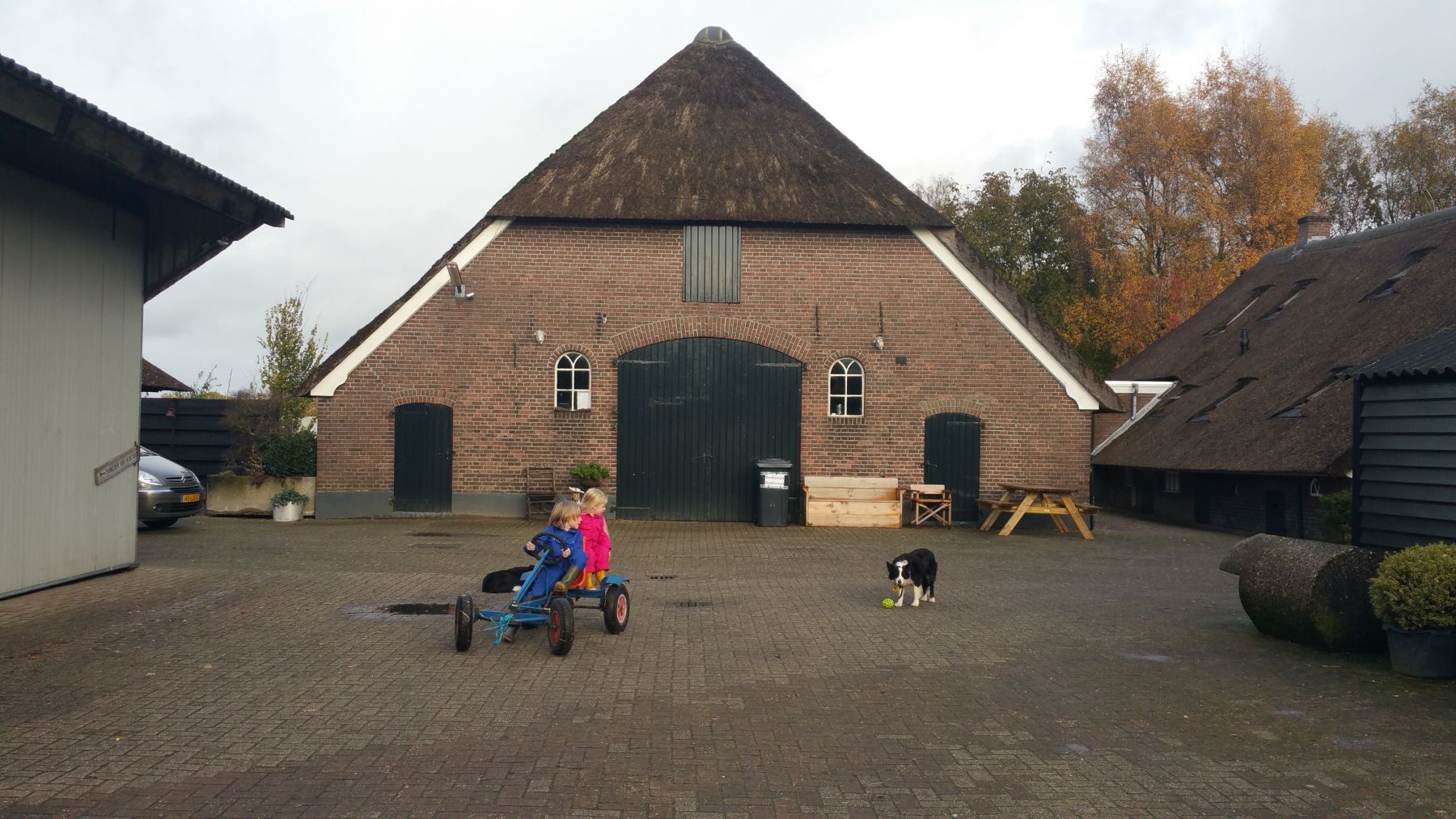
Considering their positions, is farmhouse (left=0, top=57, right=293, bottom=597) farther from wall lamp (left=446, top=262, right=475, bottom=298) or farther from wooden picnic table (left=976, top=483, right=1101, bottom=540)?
wooden picnic table (left=976, top=483, right=1101, bottom=540)

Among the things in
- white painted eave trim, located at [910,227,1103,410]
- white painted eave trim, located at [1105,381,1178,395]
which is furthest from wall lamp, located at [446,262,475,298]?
white painted eave trim, located at [1105,381,1178,395]

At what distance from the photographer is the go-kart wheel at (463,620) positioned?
28.2 ft

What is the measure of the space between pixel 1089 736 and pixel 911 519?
46.9 ft

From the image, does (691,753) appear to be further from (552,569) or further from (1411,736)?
(1411,736)

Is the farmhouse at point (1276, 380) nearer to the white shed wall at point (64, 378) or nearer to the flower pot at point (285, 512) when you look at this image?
the flower pot at point (285, 512)

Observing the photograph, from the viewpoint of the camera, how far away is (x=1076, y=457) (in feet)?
69.4

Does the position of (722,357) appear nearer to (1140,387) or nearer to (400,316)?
(400,316)

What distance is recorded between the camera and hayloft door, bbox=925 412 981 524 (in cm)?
2112

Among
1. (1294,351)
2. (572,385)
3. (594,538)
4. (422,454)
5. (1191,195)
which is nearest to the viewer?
(594,538)

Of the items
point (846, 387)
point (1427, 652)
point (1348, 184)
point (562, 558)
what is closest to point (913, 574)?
point (562, 558)

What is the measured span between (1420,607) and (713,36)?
2118 centimetres

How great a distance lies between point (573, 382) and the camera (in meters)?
21.1

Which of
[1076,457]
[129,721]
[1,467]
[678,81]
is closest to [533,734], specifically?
[129,721]

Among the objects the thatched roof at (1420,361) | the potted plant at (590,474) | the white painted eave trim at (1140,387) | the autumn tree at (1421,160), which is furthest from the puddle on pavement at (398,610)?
the autumn tree at (1421,160)
